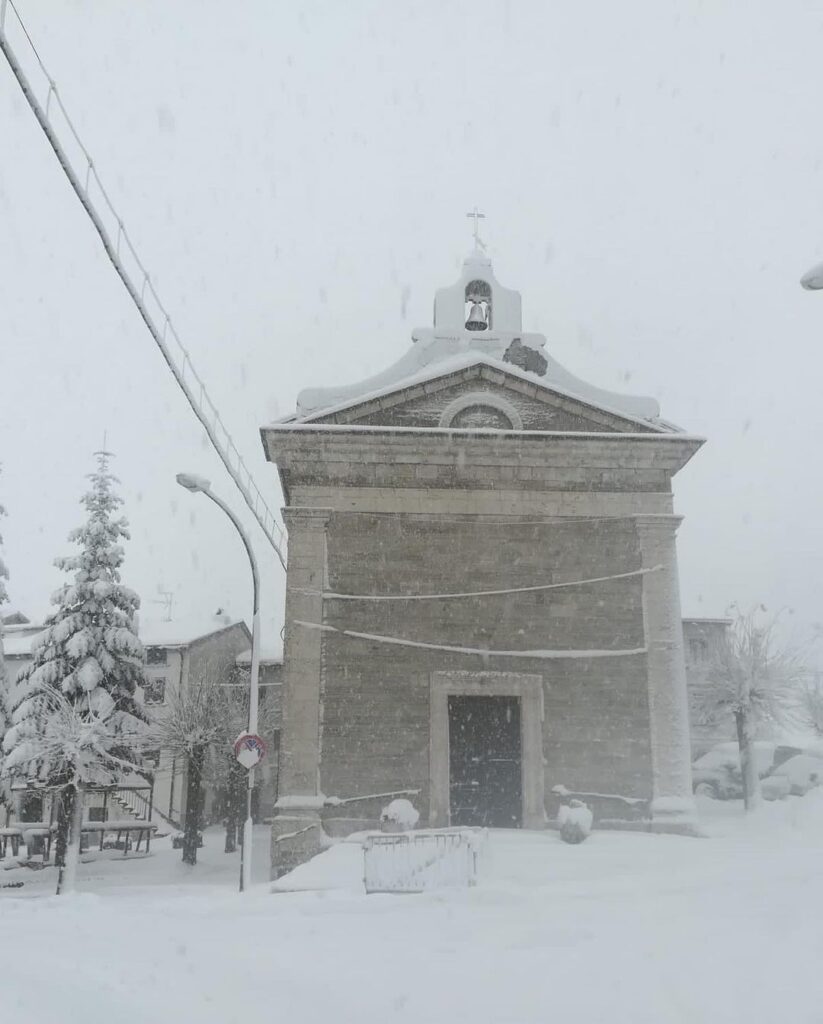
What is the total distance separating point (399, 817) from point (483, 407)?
793 cm

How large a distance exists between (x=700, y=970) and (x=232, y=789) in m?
27.5

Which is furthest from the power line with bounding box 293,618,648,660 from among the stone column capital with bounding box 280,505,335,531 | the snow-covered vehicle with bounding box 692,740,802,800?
the snow-covered vehicle with bounding box 692,740,802,800

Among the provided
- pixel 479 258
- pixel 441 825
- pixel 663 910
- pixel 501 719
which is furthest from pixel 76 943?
pixel 479 258

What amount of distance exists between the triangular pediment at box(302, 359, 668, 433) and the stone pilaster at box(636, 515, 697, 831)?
2155 millimetres

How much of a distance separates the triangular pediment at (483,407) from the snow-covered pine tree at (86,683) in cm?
1184

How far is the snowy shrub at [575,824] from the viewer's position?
15484 millimetres

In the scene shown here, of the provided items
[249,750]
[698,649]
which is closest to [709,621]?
[698,649]

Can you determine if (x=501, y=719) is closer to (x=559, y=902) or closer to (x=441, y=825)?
(x=441, y=825)

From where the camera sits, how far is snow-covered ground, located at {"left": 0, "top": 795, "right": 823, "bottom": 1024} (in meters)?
6.27

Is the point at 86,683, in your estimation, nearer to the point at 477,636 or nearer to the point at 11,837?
the point at 11,837

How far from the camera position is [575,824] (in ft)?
51.0

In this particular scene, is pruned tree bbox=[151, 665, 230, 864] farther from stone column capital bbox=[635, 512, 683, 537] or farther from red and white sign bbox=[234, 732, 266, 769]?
stone column capital bbox=[635, 512, 683, 537]

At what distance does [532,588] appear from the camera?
1855 cm

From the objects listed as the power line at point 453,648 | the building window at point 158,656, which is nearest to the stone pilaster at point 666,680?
the power line at point 453,648
